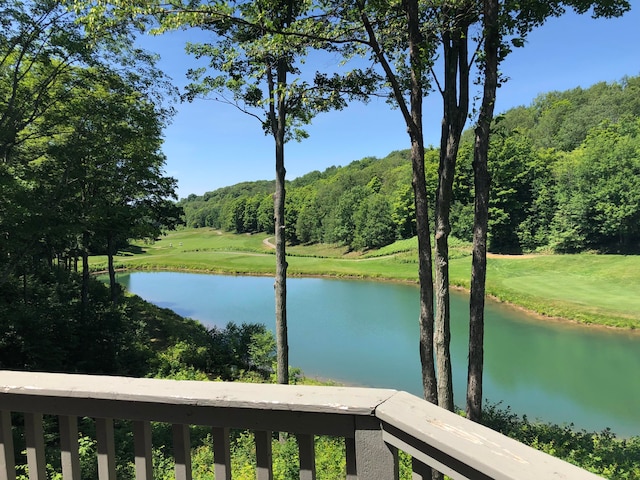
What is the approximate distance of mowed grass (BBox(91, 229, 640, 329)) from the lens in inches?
863

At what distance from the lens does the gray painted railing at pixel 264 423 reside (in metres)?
0.93

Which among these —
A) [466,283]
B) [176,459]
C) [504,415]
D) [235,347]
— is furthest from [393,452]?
[466,283]

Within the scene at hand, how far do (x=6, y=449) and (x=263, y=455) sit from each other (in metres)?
0.92

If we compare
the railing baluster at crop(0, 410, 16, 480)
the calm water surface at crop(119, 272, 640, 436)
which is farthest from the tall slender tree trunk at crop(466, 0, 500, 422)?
the calm water surface at crop(119, 272, 640, 436)

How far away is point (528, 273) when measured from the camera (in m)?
32.3

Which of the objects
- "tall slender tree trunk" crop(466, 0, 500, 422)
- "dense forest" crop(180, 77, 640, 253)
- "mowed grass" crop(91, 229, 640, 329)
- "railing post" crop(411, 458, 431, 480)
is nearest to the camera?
"railing post" crop(411, 458, 431, 480)

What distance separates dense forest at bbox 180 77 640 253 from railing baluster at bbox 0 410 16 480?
5.76m

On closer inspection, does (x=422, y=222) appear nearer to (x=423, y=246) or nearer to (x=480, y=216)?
(x=423, y=246)

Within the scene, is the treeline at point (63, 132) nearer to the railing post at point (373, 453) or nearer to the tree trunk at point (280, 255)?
the tree trunk at point (280, 255)

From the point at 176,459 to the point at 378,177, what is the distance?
79.5 m

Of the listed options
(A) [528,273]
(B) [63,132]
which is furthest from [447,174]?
(A) [528,273]

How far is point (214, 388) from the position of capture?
1254 mm

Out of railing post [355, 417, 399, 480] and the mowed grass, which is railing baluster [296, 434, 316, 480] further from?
the mowed grass

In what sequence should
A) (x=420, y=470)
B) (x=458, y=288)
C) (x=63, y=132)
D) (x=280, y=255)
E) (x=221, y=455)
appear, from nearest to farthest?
(x=420, y=470)
(x=221, y=455)
(x=280, y=255)
(x=63, y=132)
(x=458, y=288)
